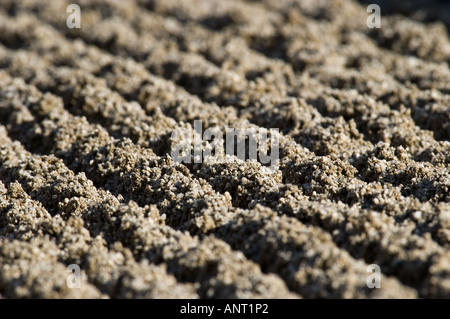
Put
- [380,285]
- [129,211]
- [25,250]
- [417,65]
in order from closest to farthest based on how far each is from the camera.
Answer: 1. [380,285]
2. [25,250]
3. [129,211]
4. [417,65]

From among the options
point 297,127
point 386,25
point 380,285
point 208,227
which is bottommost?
point 380,285

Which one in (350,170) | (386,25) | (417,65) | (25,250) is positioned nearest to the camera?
(25,250)

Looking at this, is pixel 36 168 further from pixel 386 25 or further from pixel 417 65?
pixel 386 25

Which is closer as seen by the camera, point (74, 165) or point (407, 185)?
point (407, 185)

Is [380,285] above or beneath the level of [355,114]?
beneath

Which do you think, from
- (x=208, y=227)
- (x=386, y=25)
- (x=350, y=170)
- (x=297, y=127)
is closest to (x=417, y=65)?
(x=386, y=25)

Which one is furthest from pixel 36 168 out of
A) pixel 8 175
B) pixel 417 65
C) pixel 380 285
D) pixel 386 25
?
pixel 386 25
